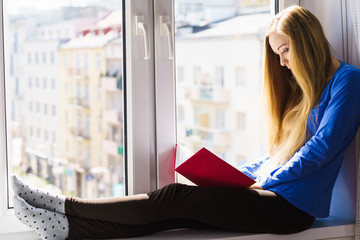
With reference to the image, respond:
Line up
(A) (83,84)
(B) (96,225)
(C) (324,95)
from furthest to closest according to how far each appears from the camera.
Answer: (A) (83,84) < (C) (324,95) < (B) (96,225)

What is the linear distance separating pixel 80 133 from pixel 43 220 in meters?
0.37

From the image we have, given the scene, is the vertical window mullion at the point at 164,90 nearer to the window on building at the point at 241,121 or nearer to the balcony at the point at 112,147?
the balcony at the point at 112,147

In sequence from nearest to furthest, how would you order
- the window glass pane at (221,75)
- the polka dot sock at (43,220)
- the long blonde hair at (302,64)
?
the polka dot sock at (43,220) < the long blonde hair at (302,64) < the window glass pane at (221,75)

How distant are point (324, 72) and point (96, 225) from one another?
88cm

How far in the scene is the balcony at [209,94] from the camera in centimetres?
193

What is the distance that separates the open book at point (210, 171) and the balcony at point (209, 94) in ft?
1.24

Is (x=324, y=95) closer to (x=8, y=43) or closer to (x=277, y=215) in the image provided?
(x=277, y=215)

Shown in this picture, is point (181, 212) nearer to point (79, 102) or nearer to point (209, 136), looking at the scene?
point (209, 136)

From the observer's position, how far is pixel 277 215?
5.38ft

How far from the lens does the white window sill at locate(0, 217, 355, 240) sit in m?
1.64

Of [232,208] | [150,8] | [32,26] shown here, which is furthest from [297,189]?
[32,26]

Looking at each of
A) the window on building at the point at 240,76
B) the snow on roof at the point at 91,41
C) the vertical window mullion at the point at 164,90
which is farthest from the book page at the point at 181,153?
the snow on roof at the point at 91,41

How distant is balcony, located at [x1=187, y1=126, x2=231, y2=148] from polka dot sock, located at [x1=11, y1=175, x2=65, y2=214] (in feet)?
1.82

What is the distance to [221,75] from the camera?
77.5 inches
